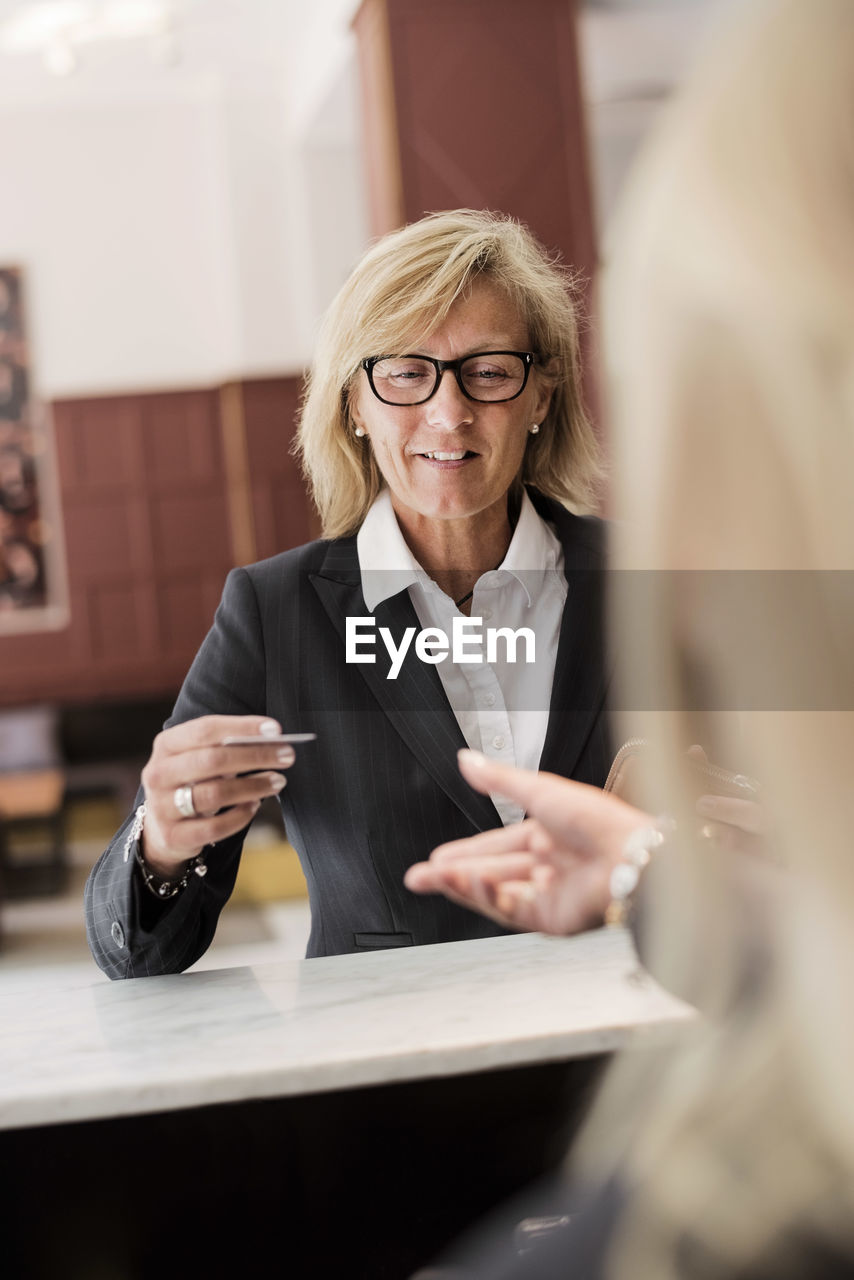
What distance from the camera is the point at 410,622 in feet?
5.30

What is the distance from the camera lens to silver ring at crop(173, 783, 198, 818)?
49.7 inches

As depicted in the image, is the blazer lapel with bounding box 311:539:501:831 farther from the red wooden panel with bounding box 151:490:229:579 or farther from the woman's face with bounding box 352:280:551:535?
the red wooden panel with bounding box 151:490:229:579

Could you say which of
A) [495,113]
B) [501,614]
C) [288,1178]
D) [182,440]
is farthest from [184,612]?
[288,1178]

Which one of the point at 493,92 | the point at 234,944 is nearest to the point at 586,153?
the point at 493,92

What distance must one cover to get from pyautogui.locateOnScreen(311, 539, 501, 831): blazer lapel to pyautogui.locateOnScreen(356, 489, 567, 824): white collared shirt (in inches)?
0.7

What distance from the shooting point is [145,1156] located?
118 cm

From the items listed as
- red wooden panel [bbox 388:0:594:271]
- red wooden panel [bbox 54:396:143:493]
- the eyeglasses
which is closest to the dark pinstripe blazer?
the eyeglasses

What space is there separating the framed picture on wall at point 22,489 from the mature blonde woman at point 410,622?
673 centimetres

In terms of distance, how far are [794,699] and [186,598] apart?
7.88 meters

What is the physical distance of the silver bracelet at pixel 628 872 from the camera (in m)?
0.89

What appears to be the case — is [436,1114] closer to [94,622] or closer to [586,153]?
[586,153]

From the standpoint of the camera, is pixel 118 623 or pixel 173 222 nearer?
pixel 173 222

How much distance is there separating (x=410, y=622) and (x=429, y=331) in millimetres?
374

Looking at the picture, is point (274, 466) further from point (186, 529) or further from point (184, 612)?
point (184, 612)
